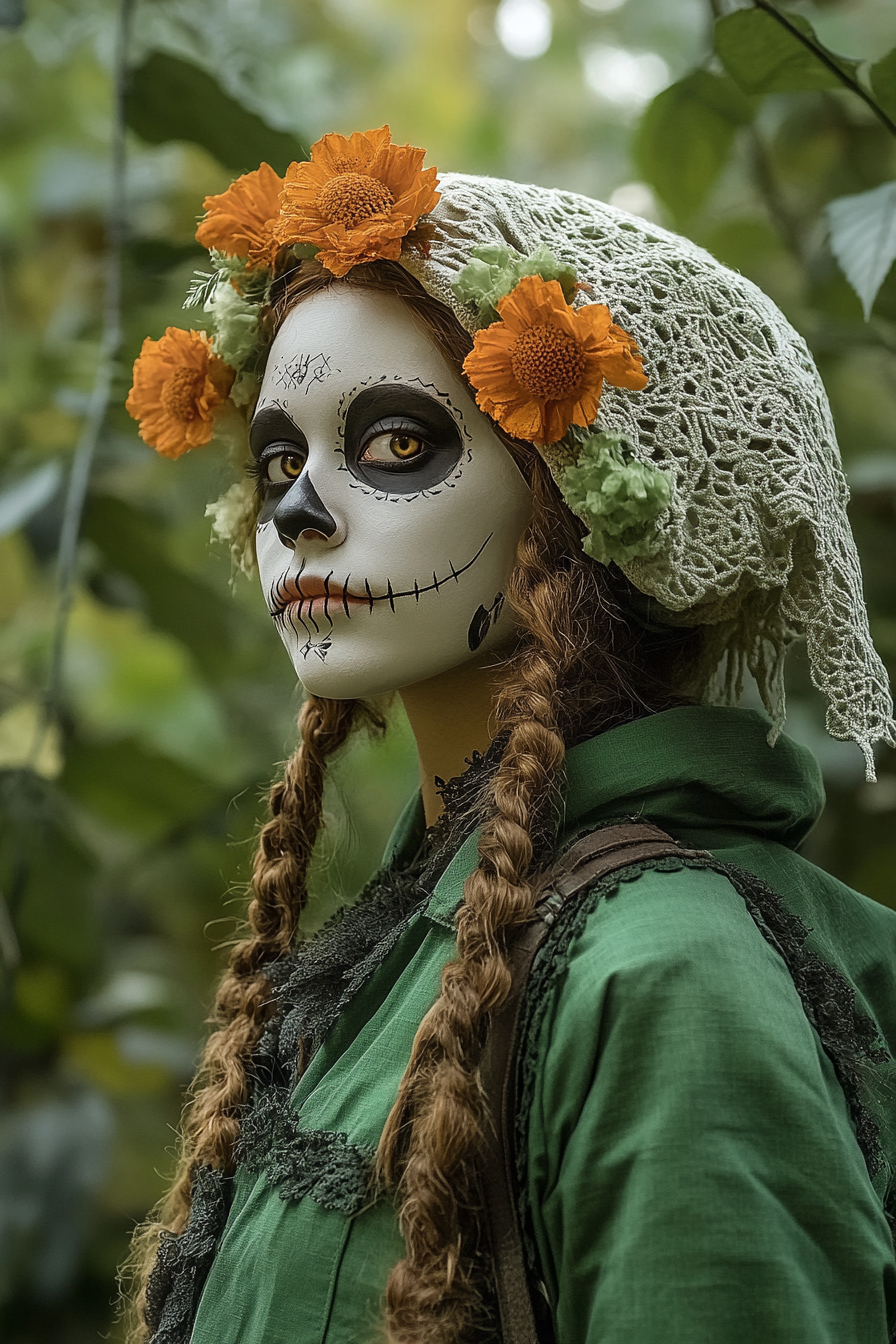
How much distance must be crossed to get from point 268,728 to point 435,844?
1.46m

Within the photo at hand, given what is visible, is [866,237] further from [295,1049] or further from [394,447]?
[295,1049]

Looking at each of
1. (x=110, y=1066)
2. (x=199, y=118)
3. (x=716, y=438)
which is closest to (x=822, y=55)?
(x=716, y=438)

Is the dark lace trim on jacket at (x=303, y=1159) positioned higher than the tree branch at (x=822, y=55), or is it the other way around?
the tree branch at (x=822, y=55)

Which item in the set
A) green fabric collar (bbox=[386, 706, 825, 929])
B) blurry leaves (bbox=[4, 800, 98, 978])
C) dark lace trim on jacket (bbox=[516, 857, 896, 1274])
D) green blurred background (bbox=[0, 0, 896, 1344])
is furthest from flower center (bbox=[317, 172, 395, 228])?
blurry leaves (bbox=[4, 800, 98, 978])

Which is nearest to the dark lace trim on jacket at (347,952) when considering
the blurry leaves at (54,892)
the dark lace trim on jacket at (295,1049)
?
the dark lace trim on jacket at (295,1049)

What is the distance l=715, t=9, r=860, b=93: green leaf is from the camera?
1.32m

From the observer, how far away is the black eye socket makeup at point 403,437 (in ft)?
3.73

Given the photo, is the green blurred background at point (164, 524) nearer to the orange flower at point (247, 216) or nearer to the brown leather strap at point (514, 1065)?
the orange flower at point (247, 216)

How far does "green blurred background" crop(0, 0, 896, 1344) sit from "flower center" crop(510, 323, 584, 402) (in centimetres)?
39

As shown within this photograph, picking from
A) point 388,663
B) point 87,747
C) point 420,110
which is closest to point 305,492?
point 388,663

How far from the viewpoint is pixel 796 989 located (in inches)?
39.0

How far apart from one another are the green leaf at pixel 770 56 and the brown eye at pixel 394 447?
0.57 meters

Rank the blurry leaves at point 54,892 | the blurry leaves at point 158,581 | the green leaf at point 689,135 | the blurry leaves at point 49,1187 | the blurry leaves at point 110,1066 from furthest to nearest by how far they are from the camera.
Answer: the blurry leaves at point 110,1066, the blurry leaves at point 49,1187, the blurry leaves at point 158,581, the blurry leaves at point 54,892, the green leaf at point 689,135

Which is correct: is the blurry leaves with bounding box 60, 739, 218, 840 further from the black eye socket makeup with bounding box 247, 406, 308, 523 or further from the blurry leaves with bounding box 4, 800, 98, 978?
the black eye socket makeup with bounding box 247, 406, 308, 523
